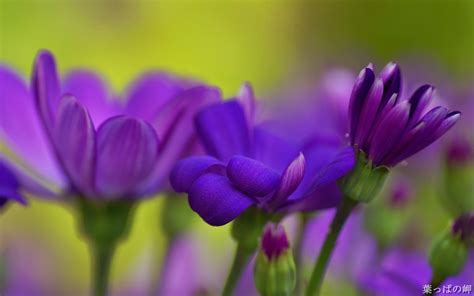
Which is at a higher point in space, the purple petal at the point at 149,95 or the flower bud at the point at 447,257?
the purple petal at the point at 149,95

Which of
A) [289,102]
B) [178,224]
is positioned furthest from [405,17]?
[178,224]

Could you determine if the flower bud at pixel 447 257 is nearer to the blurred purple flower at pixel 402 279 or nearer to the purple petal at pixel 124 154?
the blurred purple flower at pixel 402 279

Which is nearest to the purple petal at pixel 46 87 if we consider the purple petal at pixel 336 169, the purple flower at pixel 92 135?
the purple flower at pixel 92 135

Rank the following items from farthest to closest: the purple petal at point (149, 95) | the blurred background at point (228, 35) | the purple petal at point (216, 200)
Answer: the blurred background at point (228, 35)
the purple petal at point (149, 95)
the purple petal at point (216, 200)

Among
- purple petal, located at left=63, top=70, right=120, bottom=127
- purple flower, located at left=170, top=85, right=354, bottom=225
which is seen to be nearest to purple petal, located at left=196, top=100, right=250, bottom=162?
purple flower, located at left=170, top=85, right=354, bottom=225

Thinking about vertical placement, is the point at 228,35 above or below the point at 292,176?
above

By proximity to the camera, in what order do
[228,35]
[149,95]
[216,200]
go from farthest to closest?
[228,35] → [149,95] → [216,200]

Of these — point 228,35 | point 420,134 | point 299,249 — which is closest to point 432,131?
point 420,134

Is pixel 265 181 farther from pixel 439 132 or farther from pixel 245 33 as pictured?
pixel 245 33

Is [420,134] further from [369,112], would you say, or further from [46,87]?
[46,87]
